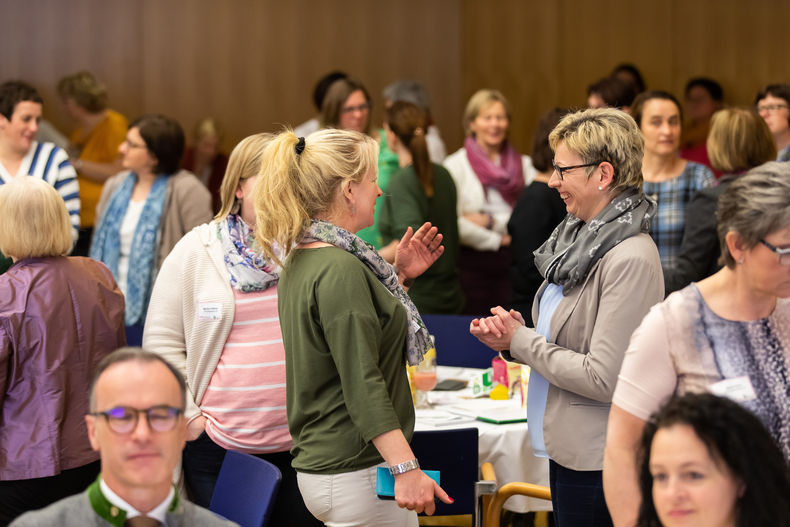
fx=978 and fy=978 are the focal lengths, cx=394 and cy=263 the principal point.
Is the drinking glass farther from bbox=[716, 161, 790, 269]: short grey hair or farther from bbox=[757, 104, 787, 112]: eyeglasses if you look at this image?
bbox=[757, 104, 787, 112]: eyeglasses

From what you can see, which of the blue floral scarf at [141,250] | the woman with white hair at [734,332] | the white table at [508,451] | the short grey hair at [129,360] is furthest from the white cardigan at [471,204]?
the short grey hair at [129,360]

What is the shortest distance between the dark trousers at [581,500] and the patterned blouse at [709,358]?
1.56 feet

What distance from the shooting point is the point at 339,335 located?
7.41 ft

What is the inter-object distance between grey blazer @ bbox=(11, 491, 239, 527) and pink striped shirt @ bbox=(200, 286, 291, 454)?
43.8 inches

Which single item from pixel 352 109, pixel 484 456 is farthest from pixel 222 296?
pixel 352 109

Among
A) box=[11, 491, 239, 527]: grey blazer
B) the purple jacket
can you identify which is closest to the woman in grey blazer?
box=[11, 491, 239, 527]: grey blazer

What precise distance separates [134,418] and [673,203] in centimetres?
348

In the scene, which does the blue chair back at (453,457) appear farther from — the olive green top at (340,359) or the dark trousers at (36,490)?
the dark trousers at (36,490)

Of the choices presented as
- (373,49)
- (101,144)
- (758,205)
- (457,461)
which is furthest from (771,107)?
(373,49)

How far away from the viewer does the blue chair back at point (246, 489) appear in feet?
7.93

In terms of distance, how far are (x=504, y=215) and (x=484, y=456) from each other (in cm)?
256

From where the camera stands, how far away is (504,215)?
5.67m

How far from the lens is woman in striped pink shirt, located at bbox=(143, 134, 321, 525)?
2871 millimetres

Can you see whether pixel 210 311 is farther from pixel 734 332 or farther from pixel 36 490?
pixel 734 332
